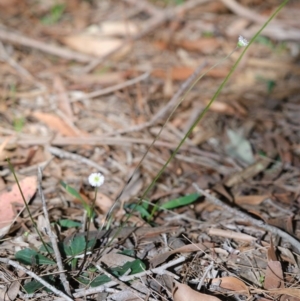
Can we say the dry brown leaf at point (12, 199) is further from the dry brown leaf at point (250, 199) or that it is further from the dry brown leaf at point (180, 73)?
the dry brown leaf at point (180, 73)

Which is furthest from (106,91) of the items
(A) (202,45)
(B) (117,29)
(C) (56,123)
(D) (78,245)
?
(D) (78,245)

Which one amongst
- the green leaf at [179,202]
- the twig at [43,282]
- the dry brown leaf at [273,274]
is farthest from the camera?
the green leaf at [179,202]

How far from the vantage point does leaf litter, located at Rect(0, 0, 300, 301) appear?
4.04 ft

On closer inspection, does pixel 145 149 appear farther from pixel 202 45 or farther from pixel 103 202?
pixel 202 45

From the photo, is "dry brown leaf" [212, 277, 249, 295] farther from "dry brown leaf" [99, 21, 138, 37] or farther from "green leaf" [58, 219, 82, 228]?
"dry brown leaf" [99, 21, 138, 37]

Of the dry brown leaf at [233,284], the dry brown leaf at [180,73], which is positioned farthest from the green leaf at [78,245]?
the dry brown leaf at [180,73]

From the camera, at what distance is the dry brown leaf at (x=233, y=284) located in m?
1.19

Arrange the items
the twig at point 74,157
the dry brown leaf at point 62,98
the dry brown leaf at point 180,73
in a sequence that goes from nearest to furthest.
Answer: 1. the twig at point 74,157
2. the dry brown leaf at point 62,98
3. the dry brown leaf at point 180,73

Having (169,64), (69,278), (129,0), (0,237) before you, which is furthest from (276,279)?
(129,0)

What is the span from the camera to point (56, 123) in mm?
1883

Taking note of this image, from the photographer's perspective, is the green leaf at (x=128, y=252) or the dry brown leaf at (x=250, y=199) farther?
the dry brown leaf at (x=250, y=199)

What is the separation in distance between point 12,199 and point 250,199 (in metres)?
0.75

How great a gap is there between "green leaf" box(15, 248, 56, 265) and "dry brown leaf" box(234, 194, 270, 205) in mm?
647

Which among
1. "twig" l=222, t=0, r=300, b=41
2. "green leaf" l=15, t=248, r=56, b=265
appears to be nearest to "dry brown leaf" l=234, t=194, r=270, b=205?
"green leaf" l=15, t=248, r=56, b=265
